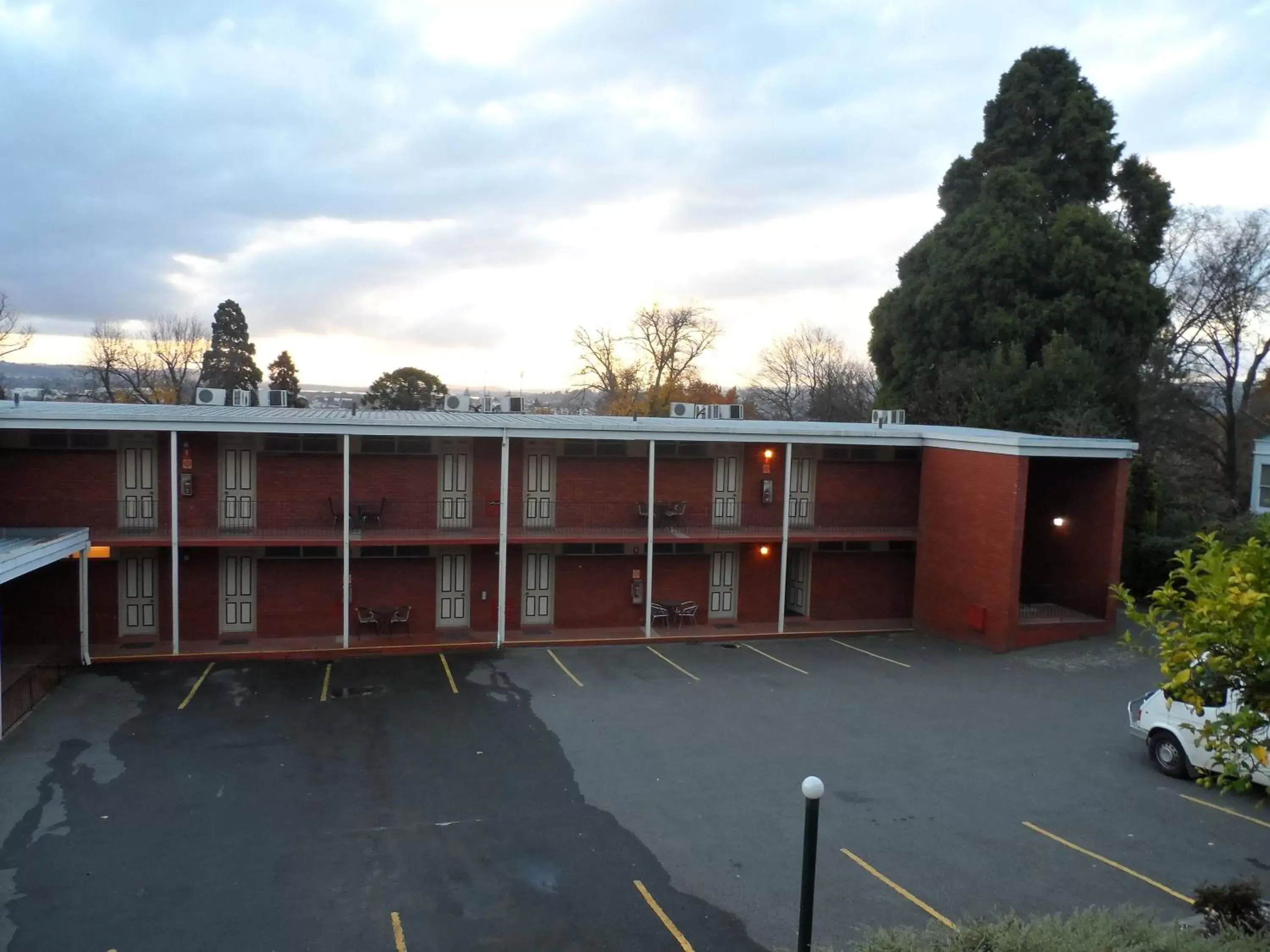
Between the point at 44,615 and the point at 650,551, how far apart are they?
1268cm

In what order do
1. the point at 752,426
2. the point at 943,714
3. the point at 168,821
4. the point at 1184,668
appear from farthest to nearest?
the point at 752,426, the point at 943,714, the point at 168,821, the point at 1184,668

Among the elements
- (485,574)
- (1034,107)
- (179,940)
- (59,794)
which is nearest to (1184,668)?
(179,940)

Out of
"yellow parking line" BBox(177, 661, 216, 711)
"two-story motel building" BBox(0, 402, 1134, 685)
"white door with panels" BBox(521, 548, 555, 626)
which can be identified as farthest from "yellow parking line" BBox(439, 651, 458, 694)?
"yellow parking line" BBox(177, 661, 216, 711)

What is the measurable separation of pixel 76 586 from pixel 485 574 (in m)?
8.41

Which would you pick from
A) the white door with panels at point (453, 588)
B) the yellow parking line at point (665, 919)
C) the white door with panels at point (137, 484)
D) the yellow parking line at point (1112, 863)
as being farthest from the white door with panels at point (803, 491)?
the white door with panels at point (137, 484)

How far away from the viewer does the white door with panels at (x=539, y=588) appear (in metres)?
21.5

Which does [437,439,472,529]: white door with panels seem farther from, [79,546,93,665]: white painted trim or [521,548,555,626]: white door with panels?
[79,546,93,665]: white painted trim

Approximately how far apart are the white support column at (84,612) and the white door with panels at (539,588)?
895 cm

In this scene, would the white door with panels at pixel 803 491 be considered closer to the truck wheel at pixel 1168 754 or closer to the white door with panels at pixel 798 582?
the white door with panels at pixel 798 582

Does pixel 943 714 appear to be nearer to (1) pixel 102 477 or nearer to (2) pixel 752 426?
(2) pixel 752 426

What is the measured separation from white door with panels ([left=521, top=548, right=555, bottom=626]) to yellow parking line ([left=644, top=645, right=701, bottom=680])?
2633 mm

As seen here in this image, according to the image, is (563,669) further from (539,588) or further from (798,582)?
(798,582)

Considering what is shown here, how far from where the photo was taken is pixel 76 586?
18.5 metres

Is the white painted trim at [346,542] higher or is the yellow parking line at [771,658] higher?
the white painted trim at [346,542]
